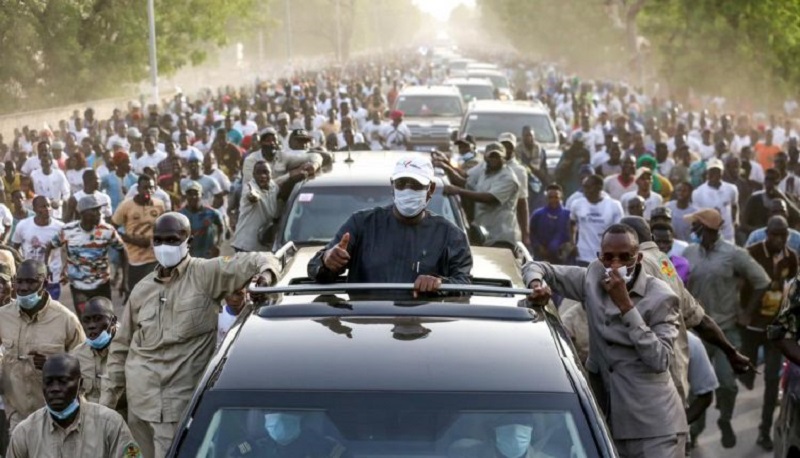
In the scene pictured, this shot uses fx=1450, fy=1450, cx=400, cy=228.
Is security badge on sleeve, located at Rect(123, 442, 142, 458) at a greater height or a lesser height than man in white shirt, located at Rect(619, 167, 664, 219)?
greater

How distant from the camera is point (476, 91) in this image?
35.0 meters

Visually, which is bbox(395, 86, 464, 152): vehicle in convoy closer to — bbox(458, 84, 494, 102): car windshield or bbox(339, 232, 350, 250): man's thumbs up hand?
bbox(458, 84, 494, 102): car windshield

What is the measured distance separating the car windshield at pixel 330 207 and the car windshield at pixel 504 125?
11.0m

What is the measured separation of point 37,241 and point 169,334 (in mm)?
5617

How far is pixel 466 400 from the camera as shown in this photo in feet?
14.5

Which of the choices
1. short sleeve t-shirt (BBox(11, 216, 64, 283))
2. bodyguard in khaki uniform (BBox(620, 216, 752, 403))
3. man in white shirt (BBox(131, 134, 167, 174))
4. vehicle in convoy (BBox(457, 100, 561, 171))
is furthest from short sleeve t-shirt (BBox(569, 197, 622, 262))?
vehicle in convoy (BBox(457, 100, 561, 171))

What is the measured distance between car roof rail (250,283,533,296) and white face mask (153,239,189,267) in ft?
3.78

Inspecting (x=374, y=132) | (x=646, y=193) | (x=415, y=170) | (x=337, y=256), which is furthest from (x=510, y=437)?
(x=374, y=132)

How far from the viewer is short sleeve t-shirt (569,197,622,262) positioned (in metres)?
12.4

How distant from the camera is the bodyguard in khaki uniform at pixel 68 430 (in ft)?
18.8

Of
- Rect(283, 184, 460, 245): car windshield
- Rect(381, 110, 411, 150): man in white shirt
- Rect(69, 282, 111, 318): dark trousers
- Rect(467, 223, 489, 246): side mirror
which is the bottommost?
Answer: Rect(381, 110, 411, 150): man in white shirt

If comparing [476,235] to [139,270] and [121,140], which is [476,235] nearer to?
[139,270]

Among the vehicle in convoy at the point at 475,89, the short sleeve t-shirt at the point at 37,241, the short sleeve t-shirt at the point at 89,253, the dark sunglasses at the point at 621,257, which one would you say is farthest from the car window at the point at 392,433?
the vehicle in convoy at the point at 475,89

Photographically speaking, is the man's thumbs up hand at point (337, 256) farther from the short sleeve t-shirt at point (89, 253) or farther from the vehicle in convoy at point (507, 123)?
the vehicle in convoy at point (507, 123)
